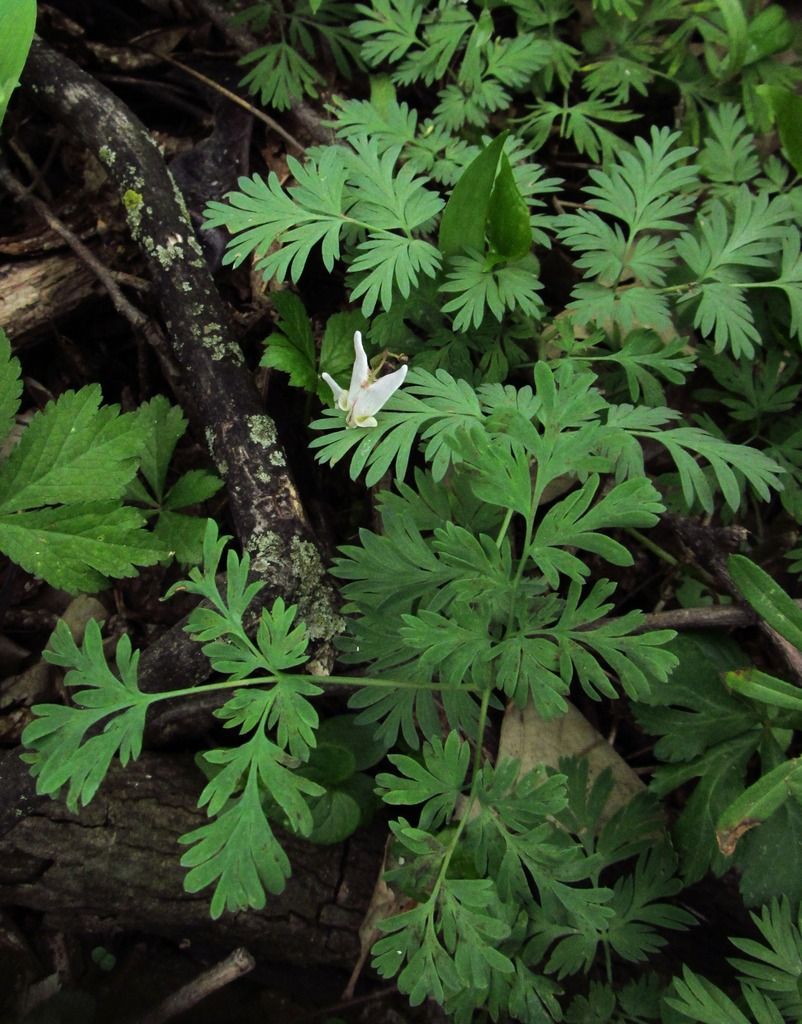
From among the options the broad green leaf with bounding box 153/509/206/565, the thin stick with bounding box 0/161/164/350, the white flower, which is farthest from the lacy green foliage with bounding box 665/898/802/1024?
the thin stick with bounding box 0/161/164/350

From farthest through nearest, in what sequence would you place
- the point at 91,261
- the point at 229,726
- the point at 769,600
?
the point at 91,261 → the point at 769,600 → the point at 229,726

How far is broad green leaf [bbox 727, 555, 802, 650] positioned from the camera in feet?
6.18

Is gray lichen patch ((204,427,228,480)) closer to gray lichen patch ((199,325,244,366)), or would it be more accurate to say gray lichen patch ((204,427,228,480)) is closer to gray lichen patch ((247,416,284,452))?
gray lichen patch ((247,416,284,452))

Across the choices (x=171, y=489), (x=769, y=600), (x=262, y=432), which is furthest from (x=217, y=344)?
(x=769, y=600)

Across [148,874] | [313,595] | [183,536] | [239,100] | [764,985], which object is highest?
[239,100]

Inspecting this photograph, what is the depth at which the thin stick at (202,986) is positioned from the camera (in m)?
1.92

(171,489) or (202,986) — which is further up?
(171,489)

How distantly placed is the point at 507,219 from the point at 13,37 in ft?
4.17

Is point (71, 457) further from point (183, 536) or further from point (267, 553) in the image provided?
point (267, 553)

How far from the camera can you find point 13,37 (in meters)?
1.96

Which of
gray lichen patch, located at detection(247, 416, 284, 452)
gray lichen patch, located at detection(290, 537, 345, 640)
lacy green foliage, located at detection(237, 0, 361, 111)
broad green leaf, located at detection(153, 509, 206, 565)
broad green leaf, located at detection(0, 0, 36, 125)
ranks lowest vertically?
gray lichen patch, located at detection(290, 537, 345, 640)

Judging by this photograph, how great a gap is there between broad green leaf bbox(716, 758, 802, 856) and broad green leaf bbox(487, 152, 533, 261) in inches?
55.9

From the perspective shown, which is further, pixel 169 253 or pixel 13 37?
pixel 169 253

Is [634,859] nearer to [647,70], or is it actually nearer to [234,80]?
[647,70]
